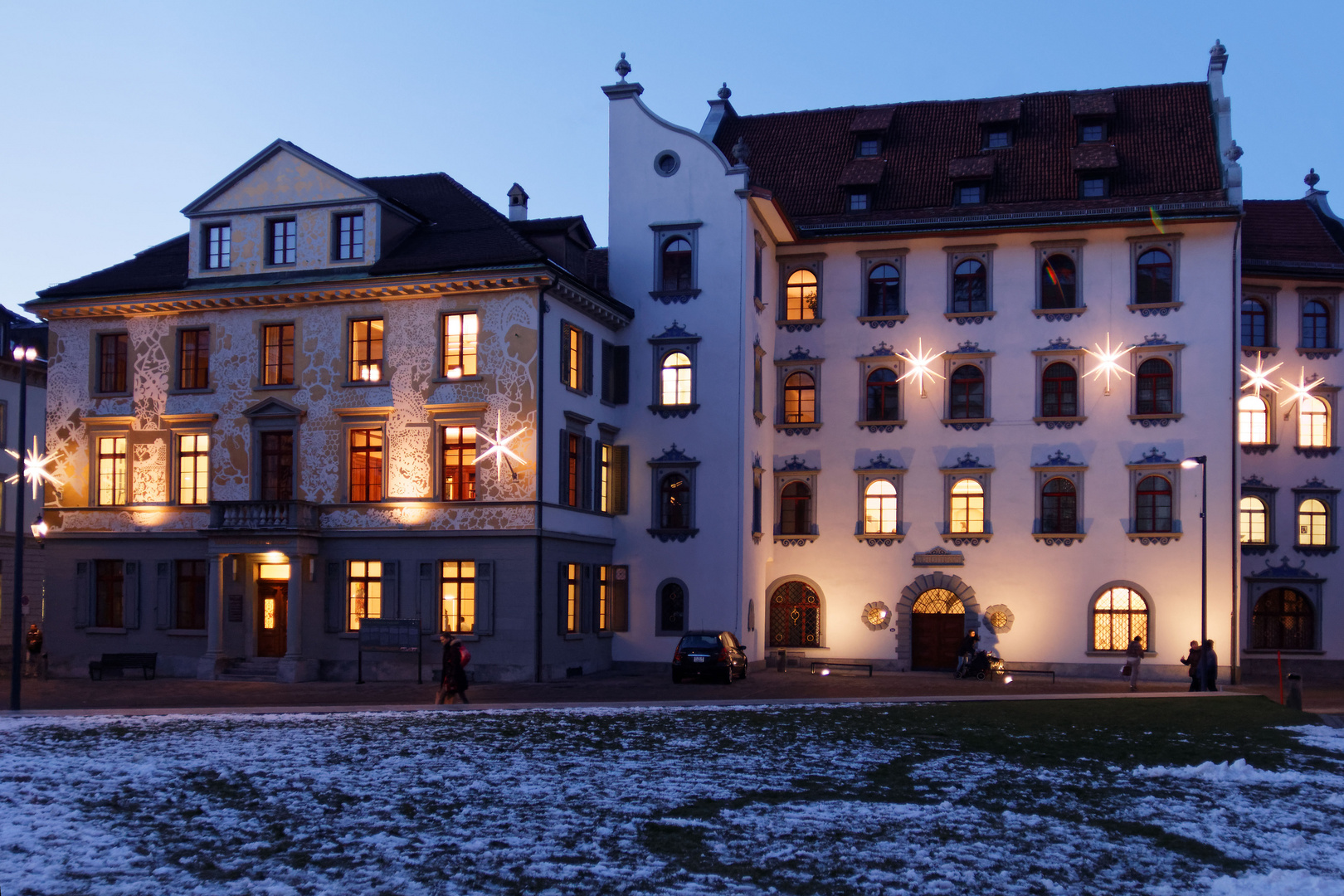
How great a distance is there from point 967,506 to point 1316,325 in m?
14.4

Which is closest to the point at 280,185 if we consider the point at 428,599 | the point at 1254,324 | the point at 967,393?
the point at 428,599

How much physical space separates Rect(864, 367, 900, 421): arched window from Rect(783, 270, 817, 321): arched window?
3076 millimetres

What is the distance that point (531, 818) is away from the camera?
51.1ft

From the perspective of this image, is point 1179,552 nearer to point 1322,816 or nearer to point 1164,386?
point 1164,386

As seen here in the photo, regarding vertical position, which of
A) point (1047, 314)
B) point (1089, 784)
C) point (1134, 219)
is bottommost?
point (1089, 784)

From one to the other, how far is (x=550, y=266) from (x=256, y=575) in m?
12.6

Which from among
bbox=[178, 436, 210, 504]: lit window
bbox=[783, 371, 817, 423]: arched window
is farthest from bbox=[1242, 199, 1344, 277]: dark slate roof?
bbox=[178, 436, 210, 504]: lit window

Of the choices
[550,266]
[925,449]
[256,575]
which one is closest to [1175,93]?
[925,449]

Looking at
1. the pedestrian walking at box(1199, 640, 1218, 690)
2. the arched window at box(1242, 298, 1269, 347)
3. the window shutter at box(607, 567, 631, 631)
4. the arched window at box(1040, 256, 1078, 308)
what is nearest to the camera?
the pedestrian walking at box(1199, 640, 1218, 690)

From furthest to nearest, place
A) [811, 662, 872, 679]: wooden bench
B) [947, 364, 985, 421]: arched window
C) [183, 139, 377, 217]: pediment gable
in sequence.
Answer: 1. [947, 364, 985, 421]: arched window
2. [811, 662, 872, 679]: wooden bench
3. [183, 139, 377, 217]: pediment gable

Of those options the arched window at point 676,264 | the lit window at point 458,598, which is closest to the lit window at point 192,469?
the lit window at point 458,598

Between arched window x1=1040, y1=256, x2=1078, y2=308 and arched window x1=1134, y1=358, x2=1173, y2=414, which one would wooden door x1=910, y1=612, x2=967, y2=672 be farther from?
arched window x1=1040, y1=256, x2=1078, y2=308

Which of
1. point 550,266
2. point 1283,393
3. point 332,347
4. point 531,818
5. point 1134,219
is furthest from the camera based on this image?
point 1283,393

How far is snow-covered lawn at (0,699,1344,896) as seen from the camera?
12750mm
